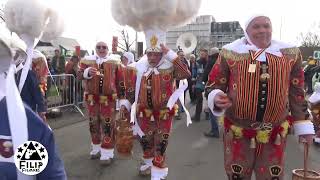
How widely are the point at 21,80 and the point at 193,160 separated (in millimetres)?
3295

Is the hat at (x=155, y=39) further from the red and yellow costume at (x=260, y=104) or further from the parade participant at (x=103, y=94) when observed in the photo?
the red and yellow costume at (x=260, y=104)

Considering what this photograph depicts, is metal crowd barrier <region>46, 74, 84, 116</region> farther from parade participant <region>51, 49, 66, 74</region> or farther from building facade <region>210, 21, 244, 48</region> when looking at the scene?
building facade <region>210, 21, 244, 48</region>

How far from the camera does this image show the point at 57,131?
30.5 ft

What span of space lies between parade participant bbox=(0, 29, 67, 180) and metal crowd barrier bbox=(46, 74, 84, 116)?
8.68m

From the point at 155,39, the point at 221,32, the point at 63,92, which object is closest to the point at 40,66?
the point at 155,39

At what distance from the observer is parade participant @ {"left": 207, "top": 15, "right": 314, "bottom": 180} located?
353 cm

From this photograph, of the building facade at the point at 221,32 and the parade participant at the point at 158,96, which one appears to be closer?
the parade participant at the point at 158,96

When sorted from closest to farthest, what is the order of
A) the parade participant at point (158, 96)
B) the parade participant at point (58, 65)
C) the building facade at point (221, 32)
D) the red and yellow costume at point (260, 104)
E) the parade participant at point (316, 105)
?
the red and yellow costume at point (260, 104) → the parade participant at point (158, 96) → the parade participant at point (316, 105) → the parade participant at point (58, 65) → the building facade at point (221, 32)

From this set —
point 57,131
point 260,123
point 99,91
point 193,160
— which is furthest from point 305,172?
point 57,131

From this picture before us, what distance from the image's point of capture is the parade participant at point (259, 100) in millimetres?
3531

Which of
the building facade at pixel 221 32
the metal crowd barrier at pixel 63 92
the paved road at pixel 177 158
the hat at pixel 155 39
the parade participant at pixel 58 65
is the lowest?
the paved road at pixel 177 158

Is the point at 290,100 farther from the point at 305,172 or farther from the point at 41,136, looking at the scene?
the point at 41,136

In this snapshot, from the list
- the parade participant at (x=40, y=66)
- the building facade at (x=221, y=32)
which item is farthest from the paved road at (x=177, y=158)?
the building facade at (x=221, y=32)

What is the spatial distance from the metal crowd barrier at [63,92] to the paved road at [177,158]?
58.6 inches
